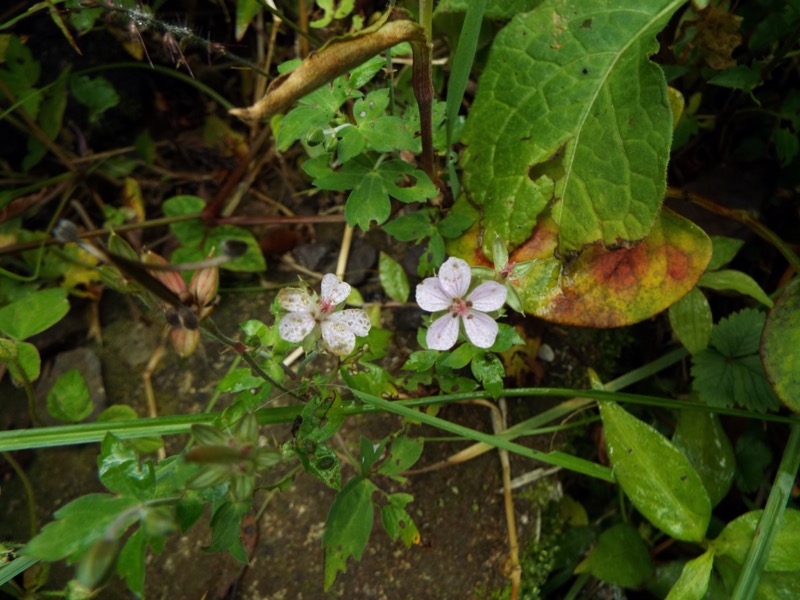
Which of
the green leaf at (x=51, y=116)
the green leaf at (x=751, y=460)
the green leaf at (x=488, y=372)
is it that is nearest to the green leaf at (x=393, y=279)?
the green leaf at (x=488, y=372)

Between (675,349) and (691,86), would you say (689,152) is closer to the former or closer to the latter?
(691,86)

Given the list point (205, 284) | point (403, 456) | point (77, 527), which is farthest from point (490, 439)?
point (77, 527)

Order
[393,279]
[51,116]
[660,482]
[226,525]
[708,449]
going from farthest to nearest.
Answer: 1. [51,116]
2. [393,279]
3. [708,449]
4. [660,482]
5. [226,525]

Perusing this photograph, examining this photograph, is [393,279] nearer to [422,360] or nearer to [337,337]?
[422,360]

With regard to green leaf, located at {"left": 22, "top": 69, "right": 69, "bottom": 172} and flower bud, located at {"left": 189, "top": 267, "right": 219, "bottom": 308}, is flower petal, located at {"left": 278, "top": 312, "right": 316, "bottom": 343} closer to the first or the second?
flower bud, located at {"left": 189, "top": 267, "right": 219, "bottom": 308}

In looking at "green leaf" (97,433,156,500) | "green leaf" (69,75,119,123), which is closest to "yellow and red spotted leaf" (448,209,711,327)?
"green leaf" (97,433,156,500)

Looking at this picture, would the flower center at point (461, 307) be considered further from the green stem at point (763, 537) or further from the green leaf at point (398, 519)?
the green stem at point (763, 537)

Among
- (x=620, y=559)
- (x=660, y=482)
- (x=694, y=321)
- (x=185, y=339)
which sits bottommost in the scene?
(x=620, y=559)
